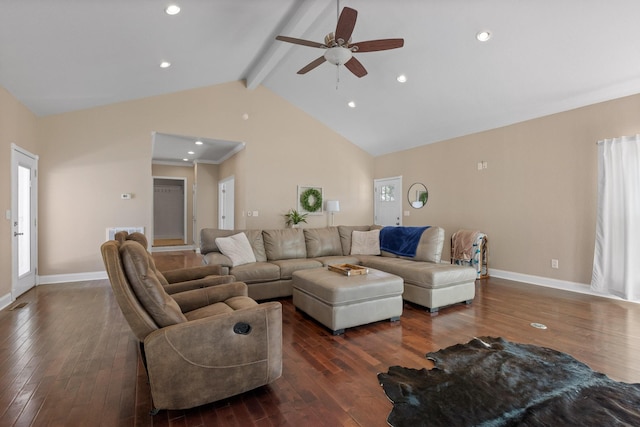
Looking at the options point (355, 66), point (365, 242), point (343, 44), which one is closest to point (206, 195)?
point (365, 242)

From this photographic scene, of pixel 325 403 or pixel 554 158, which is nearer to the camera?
pixel 325 403

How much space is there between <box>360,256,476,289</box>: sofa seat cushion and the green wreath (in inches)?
130

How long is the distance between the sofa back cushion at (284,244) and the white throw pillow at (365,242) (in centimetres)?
92

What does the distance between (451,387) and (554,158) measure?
4.46 m

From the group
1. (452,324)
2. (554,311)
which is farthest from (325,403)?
(554,311)

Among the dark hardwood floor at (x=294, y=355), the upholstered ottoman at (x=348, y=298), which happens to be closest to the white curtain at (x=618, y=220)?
the dark hardwood floor at (x=294, y=355)

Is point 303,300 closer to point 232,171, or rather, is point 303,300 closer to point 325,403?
point 325,403

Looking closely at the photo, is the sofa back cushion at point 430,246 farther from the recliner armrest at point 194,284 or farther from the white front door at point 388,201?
the white front door at point 388,201

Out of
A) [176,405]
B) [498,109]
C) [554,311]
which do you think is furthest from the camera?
[498,109]

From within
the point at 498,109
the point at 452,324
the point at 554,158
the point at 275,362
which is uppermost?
the point at 498,109

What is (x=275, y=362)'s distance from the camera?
6.51 ft

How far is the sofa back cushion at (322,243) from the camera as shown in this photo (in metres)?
4.97

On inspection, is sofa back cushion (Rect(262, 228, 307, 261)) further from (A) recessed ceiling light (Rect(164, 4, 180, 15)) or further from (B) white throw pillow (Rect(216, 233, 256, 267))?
(A) recessed ceiling light (Rect(164, 4, 180, 15))

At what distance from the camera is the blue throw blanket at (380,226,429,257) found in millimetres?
4594
